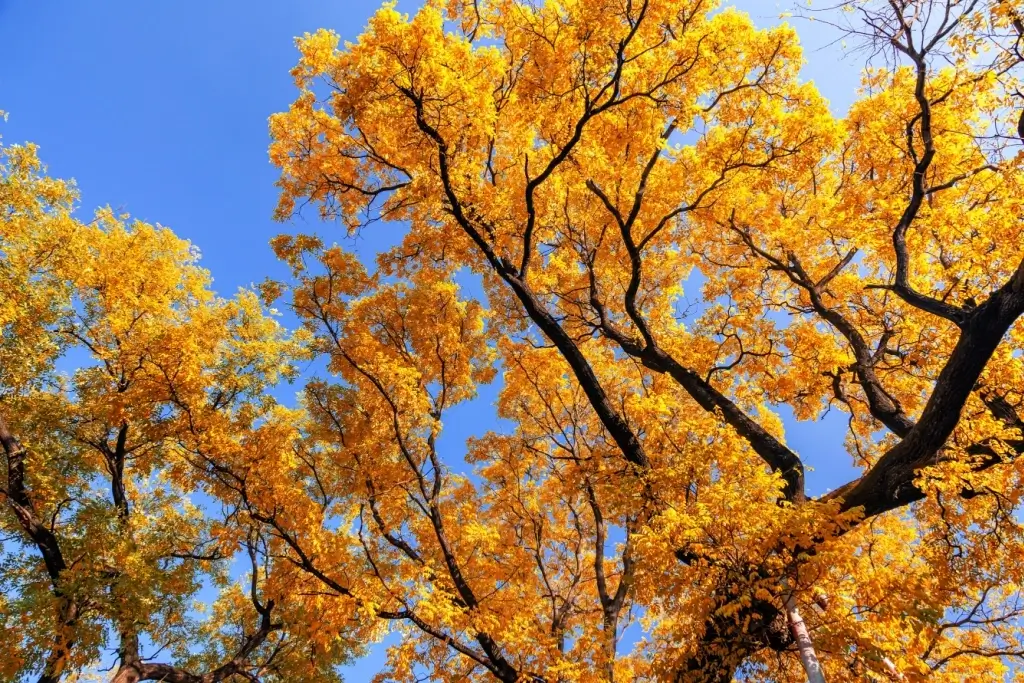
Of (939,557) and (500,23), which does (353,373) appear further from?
(939,557)

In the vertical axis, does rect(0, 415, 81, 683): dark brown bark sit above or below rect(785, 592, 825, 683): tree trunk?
above

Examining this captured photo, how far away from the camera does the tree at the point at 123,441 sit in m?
7.55

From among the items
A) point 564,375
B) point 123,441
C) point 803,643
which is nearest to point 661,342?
point 564,375

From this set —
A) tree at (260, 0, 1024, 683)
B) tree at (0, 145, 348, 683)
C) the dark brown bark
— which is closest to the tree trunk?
tree at (260, 0, 1024, 683)

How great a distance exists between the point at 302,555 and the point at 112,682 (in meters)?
5.23

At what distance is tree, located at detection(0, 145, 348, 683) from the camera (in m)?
7.55

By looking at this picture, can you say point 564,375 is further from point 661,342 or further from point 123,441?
point 123,441

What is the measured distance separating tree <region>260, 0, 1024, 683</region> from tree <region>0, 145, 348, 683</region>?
5.77 feet

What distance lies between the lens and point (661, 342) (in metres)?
10.6

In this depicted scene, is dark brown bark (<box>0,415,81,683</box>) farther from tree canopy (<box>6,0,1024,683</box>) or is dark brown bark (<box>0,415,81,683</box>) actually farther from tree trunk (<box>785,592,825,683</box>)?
tree trunk (<box>785,592,825,683</box>)

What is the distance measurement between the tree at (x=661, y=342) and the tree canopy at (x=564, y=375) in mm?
57

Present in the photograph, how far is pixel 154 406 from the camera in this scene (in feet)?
29.9

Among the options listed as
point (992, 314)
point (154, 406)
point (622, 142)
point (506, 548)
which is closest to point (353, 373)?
point (154, 406)

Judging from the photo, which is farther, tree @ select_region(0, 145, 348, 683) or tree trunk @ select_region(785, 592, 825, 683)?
tree @ select_region(0, 145, 348, 683)
